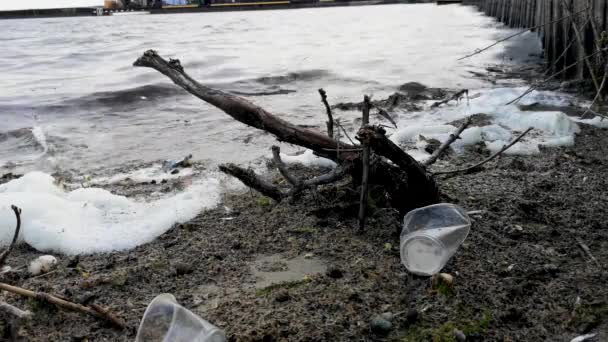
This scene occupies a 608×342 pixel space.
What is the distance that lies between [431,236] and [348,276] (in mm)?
382

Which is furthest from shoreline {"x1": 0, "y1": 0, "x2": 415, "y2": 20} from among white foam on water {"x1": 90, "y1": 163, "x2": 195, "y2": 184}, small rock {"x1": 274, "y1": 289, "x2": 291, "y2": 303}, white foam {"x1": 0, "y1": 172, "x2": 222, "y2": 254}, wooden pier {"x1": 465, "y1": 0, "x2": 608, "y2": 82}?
small rock {"x1": 274, "y1": 289, "x2": 291, "y2": 303}

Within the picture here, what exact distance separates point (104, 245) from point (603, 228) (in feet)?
7.98

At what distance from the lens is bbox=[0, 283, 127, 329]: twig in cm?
202

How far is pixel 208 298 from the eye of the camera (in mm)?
2225

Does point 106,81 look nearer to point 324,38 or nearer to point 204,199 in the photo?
point 204,199

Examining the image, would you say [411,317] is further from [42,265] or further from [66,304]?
[42,265]

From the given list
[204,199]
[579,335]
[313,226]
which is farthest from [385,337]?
[204,199]

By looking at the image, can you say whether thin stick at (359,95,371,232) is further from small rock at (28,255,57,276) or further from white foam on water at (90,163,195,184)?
white foam on water at (90,163,195,184)

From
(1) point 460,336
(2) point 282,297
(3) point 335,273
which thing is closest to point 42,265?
(2) point 282,297

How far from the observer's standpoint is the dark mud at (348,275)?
1.99 metres

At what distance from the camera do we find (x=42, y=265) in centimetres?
257

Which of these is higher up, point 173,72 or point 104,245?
point 173,72

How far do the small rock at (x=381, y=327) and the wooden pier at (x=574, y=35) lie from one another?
1851 mm

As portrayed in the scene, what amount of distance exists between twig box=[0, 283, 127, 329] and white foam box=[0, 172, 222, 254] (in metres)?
0.69
